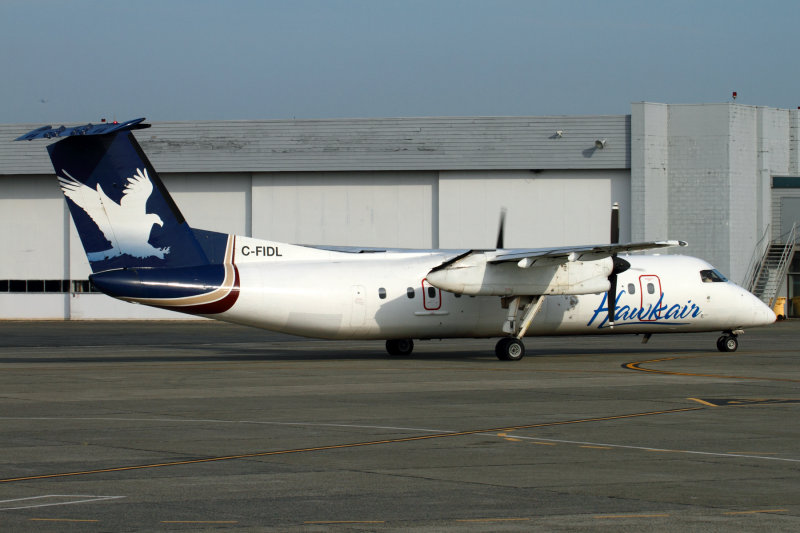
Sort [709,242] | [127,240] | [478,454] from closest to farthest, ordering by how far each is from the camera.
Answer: [478,454] < [127,240] < [709,242]

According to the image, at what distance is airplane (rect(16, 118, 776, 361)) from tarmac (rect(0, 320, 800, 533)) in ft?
5.62

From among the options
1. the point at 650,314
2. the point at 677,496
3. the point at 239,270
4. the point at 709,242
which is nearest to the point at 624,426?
the point at 677,496

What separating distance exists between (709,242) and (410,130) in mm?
17615

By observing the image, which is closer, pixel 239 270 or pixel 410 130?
pixel 239 270

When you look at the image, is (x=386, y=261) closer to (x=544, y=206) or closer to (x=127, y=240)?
(x=127, y=240)

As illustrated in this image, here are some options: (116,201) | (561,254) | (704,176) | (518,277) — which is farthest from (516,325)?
(704,176)

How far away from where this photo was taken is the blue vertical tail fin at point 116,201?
23.6 m

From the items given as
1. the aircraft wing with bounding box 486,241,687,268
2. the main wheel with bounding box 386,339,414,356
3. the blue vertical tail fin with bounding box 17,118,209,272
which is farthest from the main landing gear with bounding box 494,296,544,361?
the blue vertical tail fin with bounding box 17,118,209,272

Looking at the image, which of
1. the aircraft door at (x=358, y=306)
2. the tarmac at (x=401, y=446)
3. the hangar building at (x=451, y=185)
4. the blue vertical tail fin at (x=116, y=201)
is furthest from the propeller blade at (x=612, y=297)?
the hangar building at (x=451, y=185)

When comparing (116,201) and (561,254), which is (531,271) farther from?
(116,201)

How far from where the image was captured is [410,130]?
54.9 metres

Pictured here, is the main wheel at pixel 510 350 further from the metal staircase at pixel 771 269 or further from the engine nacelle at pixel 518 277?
the metal staircase at pixel 771 269

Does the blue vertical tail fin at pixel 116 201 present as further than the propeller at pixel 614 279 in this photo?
No

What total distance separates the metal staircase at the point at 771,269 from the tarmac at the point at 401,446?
91.5 feet
